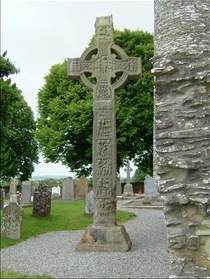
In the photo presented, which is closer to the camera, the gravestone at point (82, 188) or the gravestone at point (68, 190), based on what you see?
the gravestone at point (68, 190)

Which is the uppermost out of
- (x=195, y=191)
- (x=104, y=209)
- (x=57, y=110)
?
(x=57, y=110)

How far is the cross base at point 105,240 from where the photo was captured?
293 inches

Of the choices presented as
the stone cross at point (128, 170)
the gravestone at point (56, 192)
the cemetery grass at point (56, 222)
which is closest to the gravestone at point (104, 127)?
the cemetery grass at point (56, 222)

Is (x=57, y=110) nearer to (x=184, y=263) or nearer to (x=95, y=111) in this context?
(x=95, y=111)

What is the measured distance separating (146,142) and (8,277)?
19.9 m

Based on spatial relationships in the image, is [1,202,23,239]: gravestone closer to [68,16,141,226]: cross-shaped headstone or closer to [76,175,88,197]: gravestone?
[68,16,141,226]: cross-shaped headstone

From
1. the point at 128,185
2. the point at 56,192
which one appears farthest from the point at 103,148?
the point at 128,185

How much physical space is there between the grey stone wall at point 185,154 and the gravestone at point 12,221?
711 centimetres

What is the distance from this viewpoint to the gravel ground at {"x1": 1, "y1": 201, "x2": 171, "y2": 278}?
5.98m

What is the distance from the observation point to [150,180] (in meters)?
19.8

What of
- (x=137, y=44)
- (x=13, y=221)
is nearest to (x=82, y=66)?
(x=13, y=221)

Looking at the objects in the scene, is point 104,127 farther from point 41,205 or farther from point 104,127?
point 41,205

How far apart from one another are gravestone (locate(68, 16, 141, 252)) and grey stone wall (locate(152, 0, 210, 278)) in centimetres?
517

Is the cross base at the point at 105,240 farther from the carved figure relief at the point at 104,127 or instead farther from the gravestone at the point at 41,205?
the gravestone at the point at 41,205
